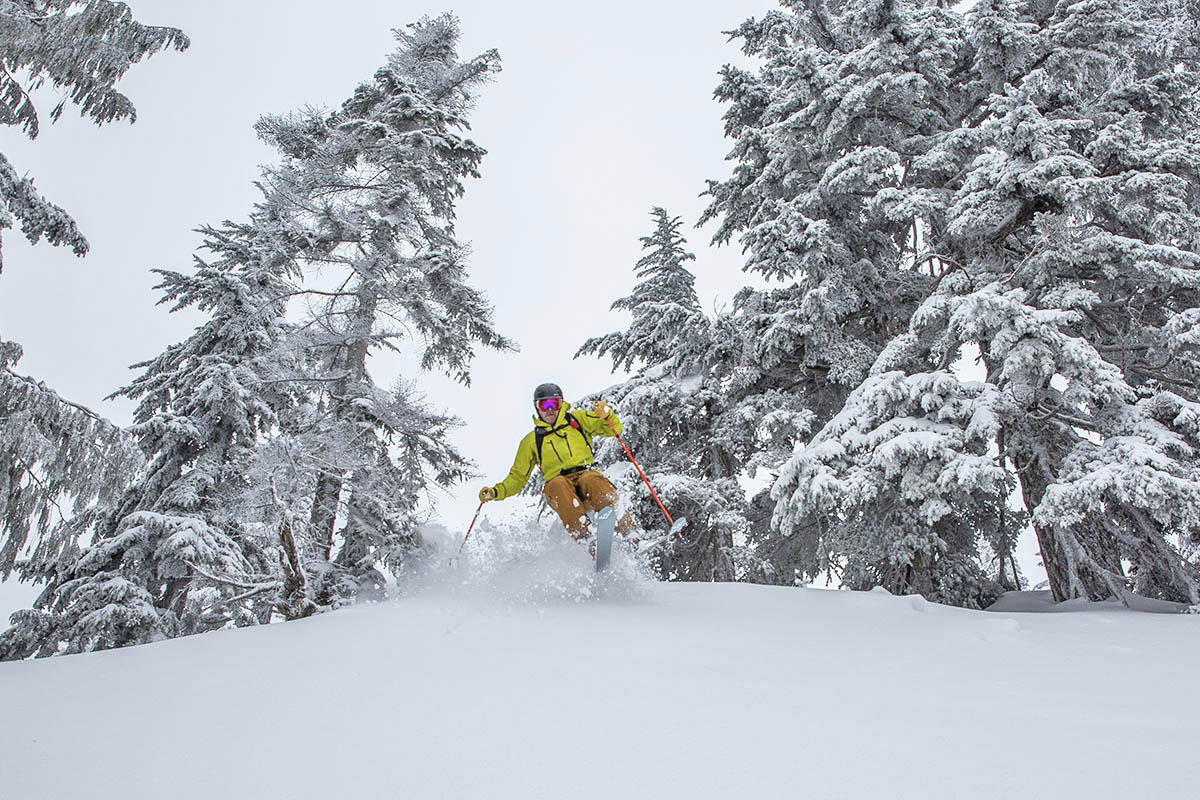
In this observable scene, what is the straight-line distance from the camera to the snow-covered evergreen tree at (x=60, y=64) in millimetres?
6133

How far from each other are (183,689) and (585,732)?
6.74ft

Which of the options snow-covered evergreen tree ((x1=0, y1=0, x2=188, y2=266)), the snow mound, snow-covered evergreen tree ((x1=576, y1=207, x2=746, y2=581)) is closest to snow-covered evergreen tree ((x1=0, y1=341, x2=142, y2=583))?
snow-covered evergreen tree ((x1=0, y1=0, x2=188, y2=266))

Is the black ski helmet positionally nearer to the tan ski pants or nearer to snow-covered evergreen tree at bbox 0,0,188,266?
the tan ski pants

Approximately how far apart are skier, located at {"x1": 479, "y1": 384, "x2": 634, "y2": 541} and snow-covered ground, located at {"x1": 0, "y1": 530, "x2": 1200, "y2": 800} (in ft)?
6.63

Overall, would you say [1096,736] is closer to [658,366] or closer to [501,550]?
[501,550]

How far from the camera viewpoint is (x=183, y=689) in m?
3.02

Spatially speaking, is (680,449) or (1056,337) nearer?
(1056,337)

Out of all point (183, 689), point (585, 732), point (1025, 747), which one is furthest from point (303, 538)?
point (1025, 747)

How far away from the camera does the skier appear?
6.45m

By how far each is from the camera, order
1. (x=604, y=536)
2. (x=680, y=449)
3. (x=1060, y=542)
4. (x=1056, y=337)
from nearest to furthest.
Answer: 1. (x=604, y=536)
2. (x=1056, y=337)
3. (x=1060, y=542)
4. (x=680, y=449)

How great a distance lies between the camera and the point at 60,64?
6367 millimetres

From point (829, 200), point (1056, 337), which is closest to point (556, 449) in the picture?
point (1056, 337)

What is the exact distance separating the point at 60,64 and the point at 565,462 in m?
6.50

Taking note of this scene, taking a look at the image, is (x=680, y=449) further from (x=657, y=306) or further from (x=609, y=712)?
(x=609, y=712)
